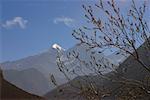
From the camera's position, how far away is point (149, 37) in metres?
8.51

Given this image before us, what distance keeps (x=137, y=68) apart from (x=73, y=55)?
134m

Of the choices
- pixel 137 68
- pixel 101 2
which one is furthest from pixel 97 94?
pixel 137 68

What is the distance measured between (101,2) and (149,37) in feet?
4.77

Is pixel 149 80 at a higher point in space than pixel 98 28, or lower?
lower

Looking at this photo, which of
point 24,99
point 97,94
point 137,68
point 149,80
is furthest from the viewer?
point 137,68

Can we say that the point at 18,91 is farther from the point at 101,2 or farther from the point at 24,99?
the point at 101,2

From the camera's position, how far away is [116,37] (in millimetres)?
8156

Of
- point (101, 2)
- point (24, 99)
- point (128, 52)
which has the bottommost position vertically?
point (128, 52)

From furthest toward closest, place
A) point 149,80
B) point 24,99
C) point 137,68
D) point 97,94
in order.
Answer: point 137,68, point 24,99, point 149,80, point 97,94

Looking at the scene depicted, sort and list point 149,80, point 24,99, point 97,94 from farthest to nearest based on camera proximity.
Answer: point 24,99 < point 149,80 < point 97,94

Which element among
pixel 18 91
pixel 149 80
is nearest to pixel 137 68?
pixel 18 91

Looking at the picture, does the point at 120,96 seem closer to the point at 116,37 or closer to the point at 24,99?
the point at 116,37

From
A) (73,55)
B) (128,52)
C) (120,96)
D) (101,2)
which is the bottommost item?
(120,96)

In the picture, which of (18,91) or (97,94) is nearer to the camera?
(97,94)
